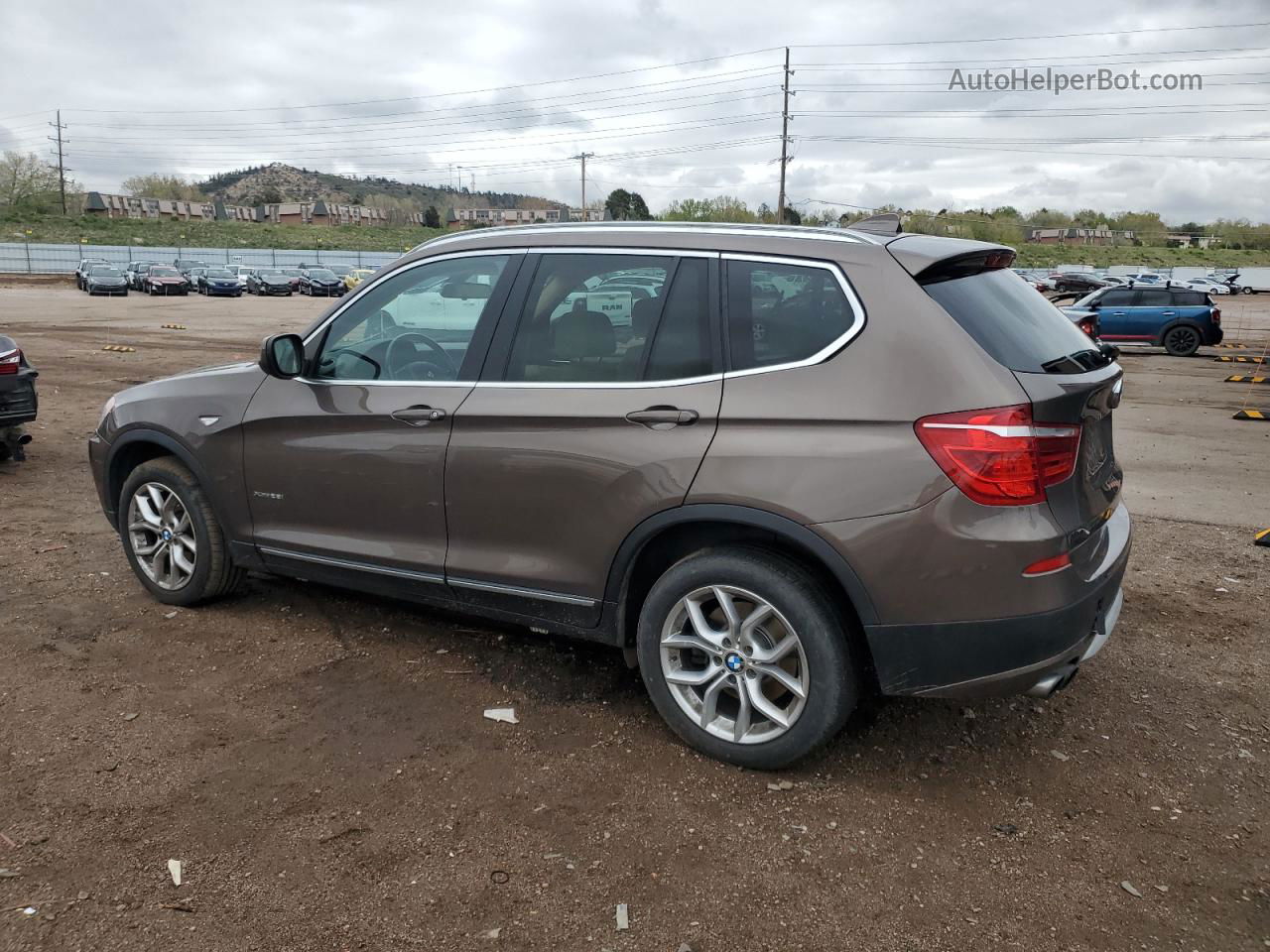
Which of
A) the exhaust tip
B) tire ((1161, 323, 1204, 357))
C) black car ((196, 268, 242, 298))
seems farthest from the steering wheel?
black car ((196, 268, 242, 298))

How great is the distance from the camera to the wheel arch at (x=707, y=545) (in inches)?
117

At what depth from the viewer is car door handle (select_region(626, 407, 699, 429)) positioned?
3.18 m

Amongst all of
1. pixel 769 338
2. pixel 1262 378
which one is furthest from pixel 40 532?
pixel 1262 378

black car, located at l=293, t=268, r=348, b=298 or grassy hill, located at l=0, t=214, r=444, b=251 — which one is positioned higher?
grassy hill, located at l=0, t=214, r=444, b=251

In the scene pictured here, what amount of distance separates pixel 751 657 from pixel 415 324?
1988 millimetres

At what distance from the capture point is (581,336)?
3.53 m

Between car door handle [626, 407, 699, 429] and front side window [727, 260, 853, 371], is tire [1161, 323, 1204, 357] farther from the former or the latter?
car door handle [626, 407, 699, 429]

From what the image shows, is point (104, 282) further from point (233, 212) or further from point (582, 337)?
point (233, 212)

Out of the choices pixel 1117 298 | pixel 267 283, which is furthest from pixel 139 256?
pixel 1117 298

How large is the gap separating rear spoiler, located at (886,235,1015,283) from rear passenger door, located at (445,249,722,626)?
0.65 metres

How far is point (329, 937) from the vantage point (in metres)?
2.47

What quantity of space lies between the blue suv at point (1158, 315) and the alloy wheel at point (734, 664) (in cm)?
2113

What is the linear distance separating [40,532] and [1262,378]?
17.8m

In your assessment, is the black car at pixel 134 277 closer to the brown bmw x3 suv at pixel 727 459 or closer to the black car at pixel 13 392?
the black car at pixel 13 392
